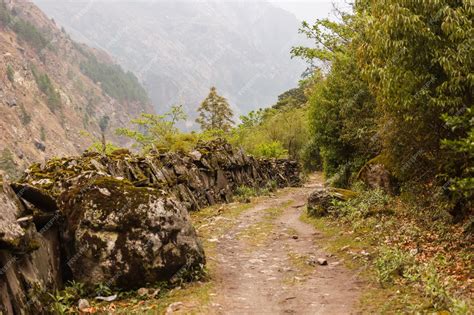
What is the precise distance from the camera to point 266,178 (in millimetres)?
37250

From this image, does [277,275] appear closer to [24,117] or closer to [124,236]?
[124,236]

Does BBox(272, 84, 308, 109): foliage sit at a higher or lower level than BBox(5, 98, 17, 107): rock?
lower

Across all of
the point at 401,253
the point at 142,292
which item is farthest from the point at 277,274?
the point at 142,292

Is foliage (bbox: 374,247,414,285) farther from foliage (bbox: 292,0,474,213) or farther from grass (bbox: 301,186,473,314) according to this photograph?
foliage (bbox: 292,0,474,213)

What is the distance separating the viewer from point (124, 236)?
8.59 metres

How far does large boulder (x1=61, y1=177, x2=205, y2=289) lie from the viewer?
8.36 meters

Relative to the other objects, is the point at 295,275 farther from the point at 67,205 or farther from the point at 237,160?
the point at 237,160

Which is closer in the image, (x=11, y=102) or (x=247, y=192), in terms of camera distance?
(x=247, y=192)

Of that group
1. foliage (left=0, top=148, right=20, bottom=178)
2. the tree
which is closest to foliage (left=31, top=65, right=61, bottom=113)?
foliage (left=0, top=148, right=20, bottom=178)

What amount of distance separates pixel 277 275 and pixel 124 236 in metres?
3.82

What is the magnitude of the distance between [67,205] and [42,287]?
87.4 inches

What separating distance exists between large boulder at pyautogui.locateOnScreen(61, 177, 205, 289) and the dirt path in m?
1.28

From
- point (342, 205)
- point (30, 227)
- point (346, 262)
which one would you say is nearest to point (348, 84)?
point (342, 205)

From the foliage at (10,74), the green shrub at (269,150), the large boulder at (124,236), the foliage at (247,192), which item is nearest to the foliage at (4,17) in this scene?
the foliage at (10,74)
